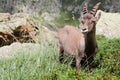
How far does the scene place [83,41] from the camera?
1414 centimetres

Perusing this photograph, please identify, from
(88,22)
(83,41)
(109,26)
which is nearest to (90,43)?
(83,41)

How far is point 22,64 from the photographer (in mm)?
11023

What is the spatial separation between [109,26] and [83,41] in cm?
1266

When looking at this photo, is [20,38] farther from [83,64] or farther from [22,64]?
[22,64]

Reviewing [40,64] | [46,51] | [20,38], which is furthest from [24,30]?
[40,64]

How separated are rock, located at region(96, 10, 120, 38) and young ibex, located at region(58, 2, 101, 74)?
9032 mm

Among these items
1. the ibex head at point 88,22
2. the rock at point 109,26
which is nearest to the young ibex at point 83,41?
the ibex head at point 88,22

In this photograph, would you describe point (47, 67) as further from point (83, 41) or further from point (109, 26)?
point (109, 26)

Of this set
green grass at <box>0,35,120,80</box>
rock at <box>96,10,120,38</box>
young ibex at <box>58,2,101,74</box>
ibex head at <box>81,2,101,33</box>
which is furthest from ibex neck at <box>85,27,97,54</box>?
rock at <box>96,10,120,38</box>

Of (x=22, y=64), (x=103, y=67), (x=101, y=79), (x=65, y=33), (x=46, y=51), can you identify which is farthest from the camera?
(x=65, y=33)

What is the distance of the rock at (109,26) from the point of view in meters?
25.0

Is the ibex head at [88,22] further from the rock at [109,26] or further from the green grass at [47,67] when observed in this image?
the rock at [109,26]

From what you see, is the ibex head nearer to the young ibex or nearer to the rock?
the young ibex

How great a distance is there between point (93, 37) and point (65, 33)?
2.35 m
